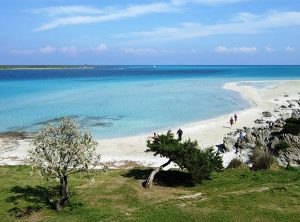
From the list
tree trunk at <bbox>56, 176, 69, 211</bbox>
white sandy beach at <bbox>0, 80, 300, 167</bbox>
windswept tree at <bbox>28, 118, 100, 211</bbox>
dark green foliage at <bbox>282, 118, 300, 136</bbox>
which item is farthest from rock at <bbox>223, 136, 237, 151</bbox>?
windswept tree at <bbox>28, 118, 100, 211</bbox>

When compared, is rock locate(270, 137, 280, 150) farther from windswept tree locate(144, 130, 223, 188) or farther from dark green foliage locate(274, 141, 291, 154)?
windswept tree locate(144, 130, 223, 188)

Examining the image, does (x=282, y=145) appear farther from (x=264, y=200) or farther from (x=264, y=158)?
(x=264, y=200)

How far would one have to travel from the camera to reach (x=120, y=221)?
793 inches

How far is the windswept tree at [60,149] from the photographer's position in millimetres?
20484

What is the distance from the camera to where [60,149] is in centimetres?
2042

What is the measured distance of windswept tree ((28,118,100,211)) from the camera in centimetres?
2048

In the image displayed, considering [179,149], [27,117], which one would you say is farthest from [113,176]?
[27,117]

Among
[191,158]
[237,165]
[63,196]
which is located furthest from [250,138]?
[63,196]

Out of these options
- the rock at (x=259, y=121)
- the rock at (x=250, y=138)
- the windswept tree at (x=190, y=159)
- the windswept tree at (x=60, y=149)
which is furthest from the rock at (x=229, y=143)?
the windswept tree at (x=60, y=149)

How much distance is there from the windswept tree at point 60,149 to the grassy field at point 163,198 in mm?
2744

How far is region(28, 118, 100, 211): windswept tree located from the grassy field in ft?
9.00

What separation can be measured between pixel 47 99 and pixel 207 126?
49.5 m

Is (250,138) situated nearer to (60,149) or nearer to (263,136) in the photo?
(263,136)

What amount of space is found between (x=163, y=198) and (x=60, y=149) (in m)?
7.13
